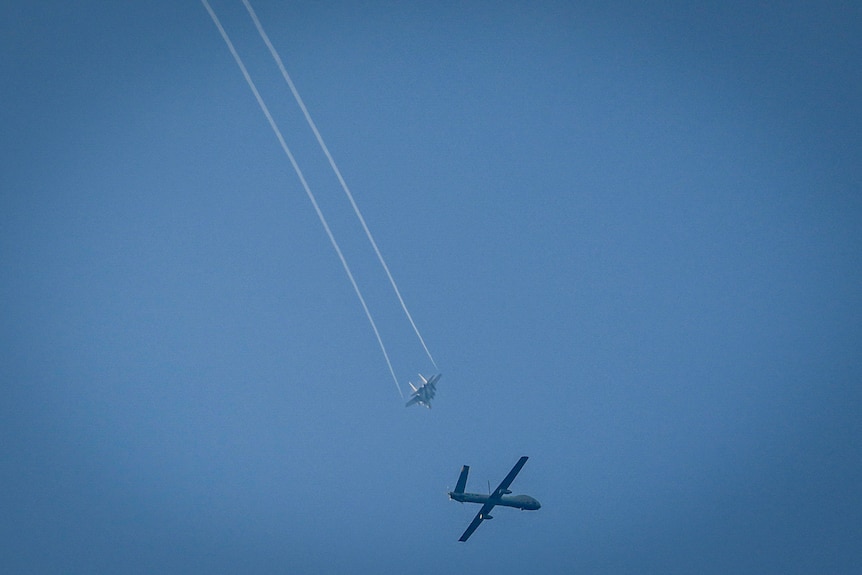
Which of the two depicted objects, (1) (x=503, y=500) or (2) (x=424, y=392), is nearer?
(1) (x=503, y=500)

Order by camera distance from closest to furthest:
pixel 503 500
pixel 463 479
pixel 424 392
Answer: pixel 463 479 → pixel 503 500 → pixel 424 392

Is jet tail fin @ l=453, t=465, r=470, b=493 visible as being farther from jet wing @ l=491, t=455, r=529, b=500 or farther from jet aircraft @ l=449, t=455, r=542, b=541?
jet wing @ l=491, t=455, r=529, b=500

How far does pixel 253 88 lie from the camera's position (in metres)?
33.2

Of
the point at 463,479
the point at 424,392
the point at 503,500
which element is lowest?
the point at 503,500

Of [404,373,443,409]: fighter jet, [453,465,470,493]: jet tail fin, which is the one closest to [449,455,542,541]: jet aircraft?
[453,465,470,493]: jet tail fin

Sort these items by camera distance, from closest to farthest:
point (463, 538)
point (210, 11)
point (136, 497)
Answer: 1. point (210, 11)
2. point (463, 538)
3. point (136, 497)

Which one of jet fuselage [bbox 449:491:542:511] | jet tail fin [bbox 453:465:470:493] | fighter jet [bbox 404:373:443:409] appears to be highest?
fighter jet [bbox 404:373:443:409]

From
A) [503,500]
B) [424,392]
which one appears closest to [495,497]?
[503,500]

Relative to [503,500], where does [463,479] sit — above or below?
above

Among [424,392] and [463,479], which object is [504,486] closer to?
[463,479]

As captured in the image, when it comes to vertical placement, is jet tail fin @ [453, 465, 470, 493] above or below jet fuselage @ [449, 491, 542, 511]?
above

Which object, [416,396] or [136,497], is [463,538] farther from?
[136,497]

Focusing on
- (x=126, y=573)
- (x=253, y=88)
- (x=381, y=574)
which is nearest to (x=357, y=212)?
(x=253, y=88)

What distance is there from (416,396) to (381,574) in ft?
60.9
